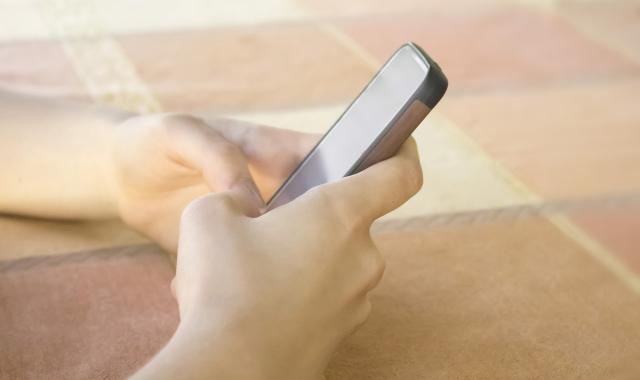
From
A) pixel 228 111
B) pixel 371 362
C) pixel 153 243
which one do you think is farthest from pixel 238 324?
pixel 228 111

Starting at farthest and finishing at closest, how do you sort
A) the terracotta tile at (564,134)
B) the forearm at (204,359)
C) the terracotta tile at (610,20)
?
the terracotta tile at (610,20) < the terracotta tile at (564,134) < the forearm at (204,359)

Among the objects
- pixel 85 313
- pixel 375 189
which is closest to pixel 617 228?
pixel 375 189

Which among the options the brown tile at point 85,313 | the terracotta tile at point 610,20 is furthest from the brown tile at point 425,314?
the terracotta tile at point 610,20

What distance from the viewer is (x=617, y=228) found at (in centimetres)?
71

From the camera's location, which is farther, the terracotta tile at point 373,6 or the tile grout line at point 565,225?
the terracotta tile at point 373,6

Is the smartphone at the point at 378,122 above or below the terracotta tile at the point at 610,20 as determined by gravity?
above

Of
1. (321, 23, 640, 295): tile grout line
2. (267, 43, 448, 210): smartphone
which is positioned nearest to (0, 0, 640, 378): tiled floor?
(321, 23, 640, 295): tile grout line

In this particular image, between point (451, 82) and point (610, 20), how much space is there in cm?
37

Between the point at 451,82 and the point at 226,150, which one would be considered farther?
the point at 451,82

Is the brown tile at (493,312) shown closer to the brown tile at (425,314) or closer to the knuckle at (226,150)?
the brown tile at (425,314)

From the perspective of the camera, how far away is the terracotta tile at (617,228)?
26.3 inches

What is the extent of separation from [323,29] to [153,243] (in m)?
0.57

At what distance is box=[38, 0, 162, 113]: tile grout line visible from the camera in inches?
36.3

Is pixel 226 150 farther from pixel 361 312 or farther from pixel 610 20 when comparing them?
pixel 610 20
